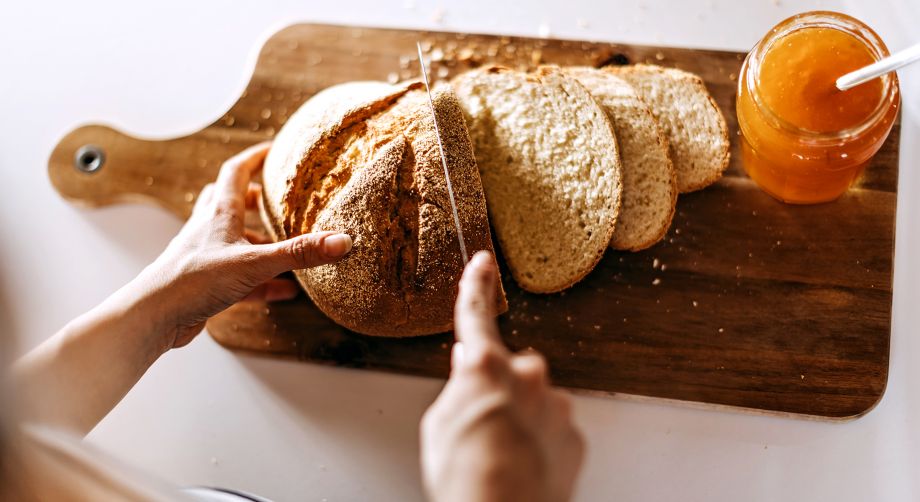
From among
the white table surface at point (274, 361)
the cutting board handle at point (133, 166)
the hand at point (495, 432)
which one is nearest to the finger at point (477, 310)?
the hand at point (495, 432)

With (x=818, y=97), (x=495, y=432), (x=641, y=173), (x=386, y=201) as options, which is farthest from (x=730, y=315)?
(x=495, y=432)

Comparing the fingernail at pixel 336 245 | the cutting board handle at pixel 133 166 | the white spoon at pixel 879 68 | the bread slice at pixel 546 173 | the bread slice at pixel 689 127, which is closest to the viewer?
the white spoon at pixel 879 68

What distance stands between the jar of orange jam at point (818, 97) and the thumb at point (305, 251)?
112cm

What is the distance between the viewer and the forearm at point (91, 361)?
1665 millimetres

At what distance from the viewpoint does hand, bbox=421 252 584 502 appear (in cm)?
106

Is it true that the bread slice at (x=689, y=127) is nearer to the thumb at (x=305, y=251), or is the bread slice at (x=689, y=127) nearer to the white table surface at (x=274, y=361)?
the white table surface at (x=274, y=361)

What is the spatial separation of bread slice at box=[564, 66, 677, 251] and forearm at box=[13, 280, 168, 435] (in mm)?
1271

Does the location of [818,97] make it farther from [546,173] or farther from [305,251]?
[305,251]

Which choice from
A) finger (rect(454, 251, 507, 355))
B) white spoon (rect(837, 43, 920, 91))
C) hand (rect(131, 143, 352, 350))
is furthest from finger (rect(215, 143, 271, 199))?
white spoon (rect(837, 43, 920, 91))

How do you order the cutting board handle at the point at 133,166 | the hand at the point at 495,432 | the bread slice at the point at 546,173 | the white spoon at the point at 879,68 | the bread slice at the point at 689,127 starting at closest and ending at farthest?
the hand at the point at 495,432
the white spoon at the point at 879,68
the bread slice at the point at 546,173
the bread slice at the point at 689,127
the cutting board handle at the point at 133,166

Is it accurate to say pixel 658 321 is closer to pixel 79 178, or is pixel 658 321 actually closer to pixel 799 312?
pixel 799 312

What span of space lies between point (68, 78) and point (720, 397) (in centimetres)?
235

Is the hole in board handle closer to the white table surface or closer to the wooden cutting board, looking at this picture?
the white table surface

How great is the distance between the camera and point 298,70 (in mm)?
2166
